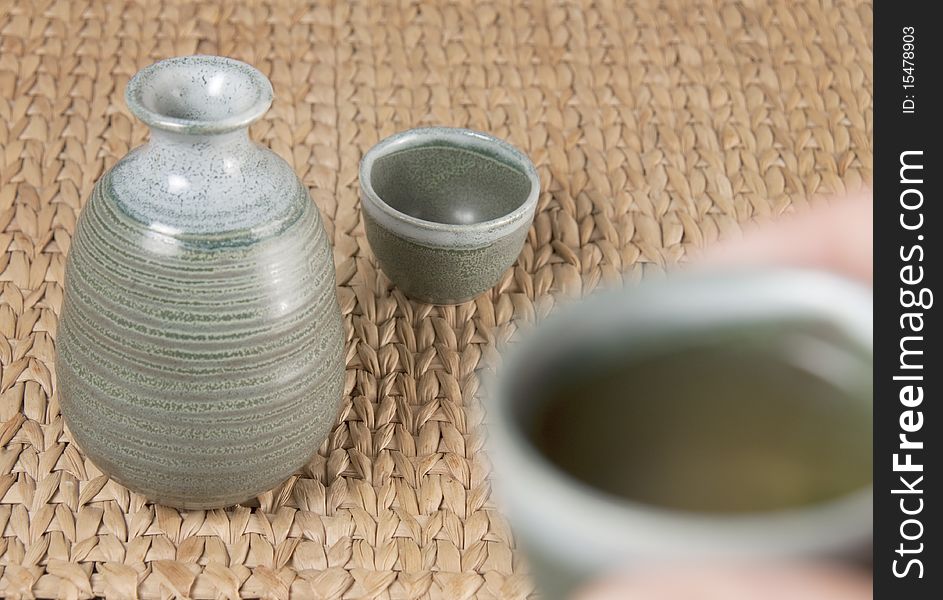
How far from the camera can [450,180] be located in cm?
80

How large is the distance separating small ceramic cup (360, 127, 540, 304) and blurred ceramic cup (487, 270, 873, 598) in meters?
0.40

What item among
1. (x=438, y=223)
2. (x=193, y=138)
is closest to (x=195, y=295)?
(x=193, y=138)

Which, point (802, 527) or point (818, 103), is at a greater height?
point (802, 527)

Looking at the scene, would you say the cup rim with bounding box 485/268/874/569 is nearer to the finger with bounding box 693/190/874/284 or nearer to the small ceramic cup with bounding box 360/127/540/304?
the finger with bounding box 693/190/874/284

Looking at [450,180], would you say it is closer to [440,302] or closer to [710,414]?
[440,302]

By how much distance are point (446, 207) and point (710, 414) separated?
52cm

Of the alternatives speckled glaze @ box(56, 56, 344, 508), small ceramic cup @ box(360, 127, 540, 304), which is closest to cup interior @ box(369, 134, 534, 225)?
small ceramic cup @ box(360, 127, 540, 304)

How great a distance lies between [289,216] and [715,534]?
0.34 meters

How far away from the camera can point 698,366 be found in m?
0.30

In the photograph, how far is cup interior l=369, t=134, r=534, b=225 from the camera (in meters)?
0.78

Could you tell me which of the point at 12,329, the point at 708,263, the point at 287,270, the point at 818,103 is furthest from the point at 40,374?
the point at 818,103

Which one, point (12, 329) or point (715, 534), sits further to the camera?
point (12, 329)
